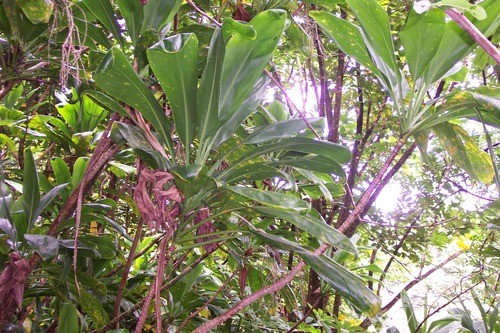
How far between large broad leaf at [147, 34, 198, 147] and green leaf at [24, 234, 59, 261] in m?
0.31

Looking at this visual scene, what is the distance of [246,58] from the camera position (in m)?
0.85

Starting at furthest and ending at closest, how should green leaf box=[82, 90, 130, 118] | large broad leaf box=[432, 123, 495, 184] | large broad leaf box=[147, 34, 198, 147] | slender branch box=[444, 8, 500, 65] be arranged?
large broad leaf box=[432, 123, 495, 184] → green leaf box=[82, 90, 130, 118] → large broad leaf box=[147, 34, 198, 147] → slender branch box=[444, 8, 500, 65]

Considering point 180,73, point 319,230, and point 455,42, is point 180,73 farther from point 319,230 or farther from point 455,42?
point 455,42

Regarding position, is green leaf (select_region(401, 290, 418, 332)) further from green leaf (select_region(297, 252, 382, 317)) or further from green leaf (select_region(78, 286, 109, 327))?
green leaf (select_region(78, 286, 109, 327))

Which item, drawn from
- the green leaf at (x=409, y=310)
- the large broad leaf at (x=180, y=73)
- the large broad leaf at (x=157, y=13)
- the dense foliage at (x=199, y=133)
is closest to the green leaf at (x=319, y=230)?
the dense foliage at (x=199, y=133)

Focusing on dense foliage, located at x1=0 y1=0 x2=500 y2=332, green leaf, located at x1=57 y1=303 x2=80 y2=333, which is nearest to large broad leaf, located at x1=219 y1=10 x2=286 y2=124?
dense foliage, located at x1=0 y1=0 x2=500 y2=332

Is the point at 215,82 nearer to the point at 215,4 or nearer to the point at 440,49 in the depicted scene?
the point at 440,49

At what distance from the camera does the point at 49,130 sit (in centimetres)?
141

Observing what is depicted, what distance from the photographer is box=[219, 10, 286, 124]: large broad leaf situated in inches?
31.3

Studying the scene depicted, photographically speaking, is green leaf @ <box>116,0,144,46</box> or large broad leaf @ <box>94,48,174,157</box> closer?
large broad leaf @ <box>94,48,174,157</box>

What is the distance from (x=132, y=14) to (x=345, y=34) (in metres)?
0.43

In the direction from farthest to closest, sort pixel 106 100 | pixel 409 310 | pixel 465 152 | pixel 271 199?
pixel 409 310 → pixel 465 152 → pixel 106 100 → pixel 271 199

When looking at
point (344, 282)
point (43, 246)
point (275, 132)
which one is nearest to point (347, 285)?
point (344, 282)

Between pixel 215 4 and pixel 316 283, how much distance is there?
1.11m
